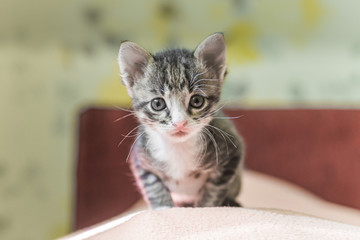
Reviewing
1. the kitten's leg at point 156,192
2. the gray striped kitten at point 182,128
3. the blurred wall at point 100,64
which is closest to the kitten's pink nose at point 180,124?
the gray striped kitten at point 182,128

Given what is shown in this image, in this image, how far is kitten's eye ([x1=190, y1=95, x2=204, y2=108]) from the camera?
1.01 m

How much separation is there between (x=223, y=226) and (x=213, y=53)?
0.38m

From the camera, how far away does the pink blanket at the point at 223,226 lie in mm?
820

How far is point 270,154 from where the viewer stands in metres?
1.86

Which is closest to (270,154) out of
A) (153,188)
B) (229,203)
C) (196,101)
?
(229,203)

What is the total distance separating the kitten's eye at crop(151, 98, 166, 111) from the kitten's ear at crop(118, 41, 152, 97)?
0.07 metres

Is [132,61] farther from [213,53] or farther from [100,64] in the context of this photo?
[100,64]

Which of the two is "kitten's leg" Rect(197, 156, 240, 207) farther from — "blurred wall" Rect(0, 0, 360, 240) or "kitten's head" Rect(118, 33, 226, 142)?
"blurred wall" Rect(0, 0, 360, 240)

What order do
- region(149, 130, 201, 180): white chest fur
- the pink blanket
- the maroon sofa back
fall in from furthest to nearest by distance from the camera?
the maroon sofa back < region(149, 130, 201, 180): white chest fur < the pink blanket

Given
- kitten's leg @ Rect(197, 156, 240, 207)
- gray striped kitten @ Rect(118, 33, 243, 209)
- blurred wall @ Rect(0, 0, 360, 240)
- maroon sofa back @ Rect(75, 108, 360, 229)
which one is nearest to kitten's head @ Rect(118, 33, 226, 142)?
gray striped kitten @ Rect(118, 33, 243, 209)

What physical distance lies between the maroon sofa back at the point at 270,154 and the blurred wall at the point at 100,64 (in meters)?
0.16

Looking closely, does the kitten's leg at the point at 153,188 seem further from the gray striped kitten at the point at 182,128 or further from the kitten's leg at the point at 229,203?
the kitten's leg at the point at 229,203

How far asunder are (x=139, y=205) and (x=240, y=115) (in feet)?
1.79

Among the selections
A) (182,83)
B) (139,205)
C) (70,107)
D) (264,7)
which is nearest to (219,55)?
(182,83)
